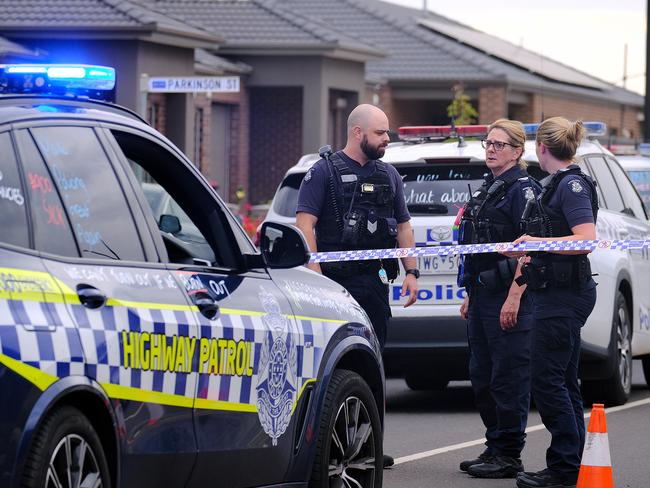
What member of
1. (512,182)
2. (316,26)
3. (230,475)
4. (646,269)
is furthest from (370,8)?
(230,475)

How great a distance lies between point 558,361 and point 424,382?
467cm

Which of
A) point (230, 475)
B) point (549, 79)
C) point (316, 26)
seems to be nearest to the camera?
point (230, 475)

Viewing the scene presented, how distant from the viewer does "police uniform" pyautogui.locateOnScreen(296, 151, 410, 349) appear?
8586 mm

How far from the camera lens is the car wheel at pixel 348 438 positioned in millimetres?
6406

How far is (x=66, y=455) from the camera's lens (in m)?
4.64

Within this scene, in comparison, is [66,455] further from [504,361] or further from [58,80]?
[504,361]

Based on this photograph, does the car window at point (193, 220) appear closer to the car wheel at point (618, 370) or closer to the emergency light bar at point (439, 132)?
the emergency light bar at point (439, 132)

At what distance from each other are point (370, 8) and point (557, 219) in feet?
119

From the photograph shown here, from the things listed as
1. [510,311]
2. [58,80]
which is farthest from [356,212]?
[58,80]

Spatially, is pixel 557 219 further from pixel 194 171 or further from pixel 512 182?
pixel 194 171

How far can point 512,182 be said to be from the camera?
8.45m

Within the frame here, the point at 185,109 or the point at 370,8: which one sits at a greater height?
the point at 370,8

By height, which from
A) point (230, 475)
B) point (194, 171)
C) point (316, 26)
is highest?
point (316, 26)

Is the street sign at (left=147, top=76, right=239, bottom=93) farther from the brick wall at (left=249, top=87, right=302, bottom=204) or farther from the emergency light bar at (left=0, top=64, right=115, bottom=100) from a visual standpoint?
the brick wall at (left=249, top=87, right=302, bottom=204)
